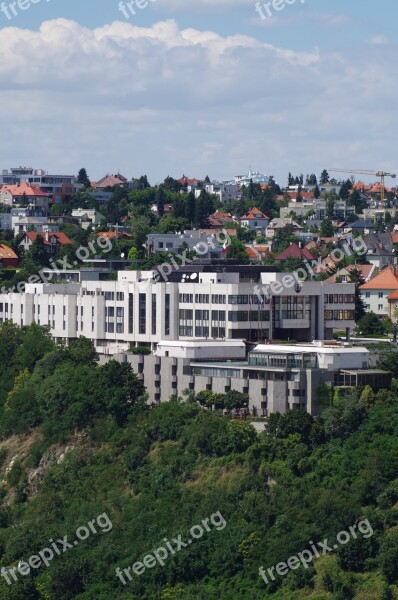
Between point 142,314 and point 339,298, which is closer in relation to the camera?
point 339,298

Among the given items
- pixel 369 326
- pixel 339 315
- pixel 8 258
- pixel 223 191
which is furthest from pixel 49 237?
pixel 223 191

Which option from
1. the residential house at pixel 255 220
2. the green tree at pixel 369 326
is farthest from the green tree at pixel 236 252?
the residential house at pixel 255 220

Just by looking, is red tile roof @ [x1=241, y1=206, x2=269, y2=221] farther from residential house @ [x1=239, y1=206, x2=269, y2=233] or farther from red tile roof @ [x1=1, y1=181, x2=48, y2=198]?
red tile roof @ [x1=1, y1=181, x2=48, y2=198]

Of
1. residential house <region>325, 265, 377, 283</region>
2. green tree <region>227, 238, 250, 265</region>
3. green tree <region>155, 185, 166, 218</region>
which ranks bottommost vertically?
residential house <region>325, 265, 377, 283</region>

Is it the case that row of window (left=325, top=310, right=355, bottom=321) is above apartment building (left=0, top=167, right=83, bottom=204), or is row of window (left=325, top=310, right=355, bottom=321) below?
below

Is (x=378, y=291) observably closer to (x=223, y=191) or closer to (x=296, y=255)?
(x=296, y=255)

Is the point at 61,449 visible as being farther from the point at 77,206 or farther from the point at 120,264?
the point at 77,206

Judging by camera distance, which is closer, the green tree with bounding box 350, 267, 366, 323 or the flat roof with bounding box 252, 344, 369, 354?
the flat roof with bounding box 252, 344, 369, 354

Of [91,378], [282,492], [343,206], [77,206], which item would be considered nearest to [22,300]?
[91,378]

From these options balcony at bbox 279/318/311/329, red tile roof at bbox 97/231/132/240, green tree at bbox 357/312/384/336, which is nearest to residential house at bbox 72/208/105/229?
red tile roof at bbox 97/231/132/240
